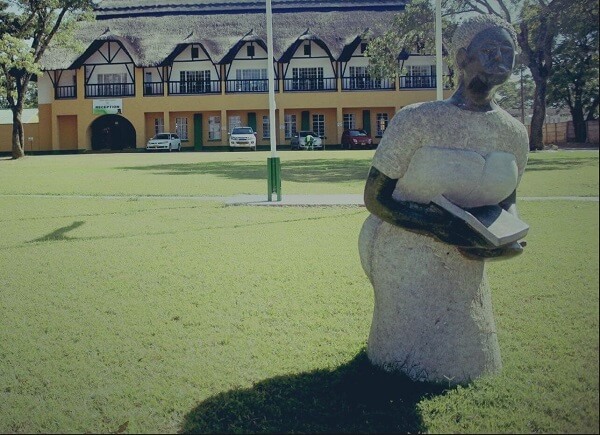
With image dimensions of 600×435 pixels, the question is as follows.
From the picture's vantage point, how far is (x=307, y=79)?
45.4 m

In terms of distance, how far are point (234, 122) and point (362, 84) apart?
31.2 ft

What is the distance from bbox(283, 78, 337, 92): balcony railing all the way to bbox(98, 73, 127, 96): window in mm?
11623

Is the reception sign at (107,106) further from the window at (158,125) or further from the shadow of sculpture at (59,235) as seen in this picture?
the shadow of sculpture at (59,235)

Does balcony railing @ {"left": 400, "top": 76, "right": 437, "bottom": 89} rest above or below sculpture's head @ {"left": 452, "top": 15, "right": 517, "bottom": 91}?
above

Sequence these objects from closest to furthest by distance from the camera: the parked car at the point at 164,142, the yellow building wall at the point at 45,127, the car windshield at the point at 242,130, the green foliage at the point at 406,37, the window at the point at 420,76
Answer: the green foliage at the point at 406,37 < the car windshield at the point at 242,130 < the parked car at the point at 164,142 < the window at the point at 420,76 < the yellow building wall at the point at 45,127

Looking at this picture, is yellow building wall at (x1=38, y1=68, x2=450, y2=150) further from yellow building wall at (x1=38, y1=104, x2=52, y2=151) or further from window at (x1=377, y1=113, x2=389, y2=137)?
window at (x1=377, y1=113, x2=389, y2=137)

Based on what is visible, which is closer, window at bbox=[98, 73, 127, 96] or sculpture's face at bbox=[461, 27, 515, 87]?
sculpture's face at bbox=[461, 27, 515, 87]

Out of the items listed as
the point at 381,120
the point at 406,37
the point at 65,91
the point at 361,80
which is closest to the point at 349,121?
the point at 381,120

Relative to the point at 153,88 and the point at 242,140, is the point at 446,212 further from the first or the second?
the point at 153,88

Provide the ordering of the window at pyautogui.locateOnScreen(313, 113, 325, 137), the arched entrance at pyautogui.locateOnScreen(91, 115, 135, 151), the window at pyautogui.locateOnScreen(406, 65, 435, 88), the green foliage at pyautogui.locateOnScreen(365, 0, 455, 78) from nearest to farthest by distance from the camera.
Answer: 1. the green foliage at pyautogui.locateOnScreen(365, 0, 455, 78)
2. the window at pyautogui.locateOnScreen(406, 65, 435, 88)
3. the window at pyautogui.locateOnScreen(313, 113, 325, 137)
4. the arched entrance at pyautogui.locateOnScreen(91, 115, 135, 151)

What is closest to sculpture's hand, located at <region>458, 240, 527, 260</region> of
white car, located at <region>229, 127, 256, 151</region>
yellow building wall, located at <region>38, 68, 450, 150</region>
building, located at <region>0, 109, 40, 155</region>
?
white car, located at <region>229, 127, 256, 151</region>

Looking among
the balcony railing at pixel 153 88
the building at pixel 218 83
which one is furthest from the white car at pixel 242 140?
the balcony railing at pixel 153 88

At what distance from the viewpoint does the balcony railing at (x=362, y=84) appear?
44938mm

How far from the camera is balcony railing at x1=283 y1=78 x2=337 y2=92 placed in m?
45.2
